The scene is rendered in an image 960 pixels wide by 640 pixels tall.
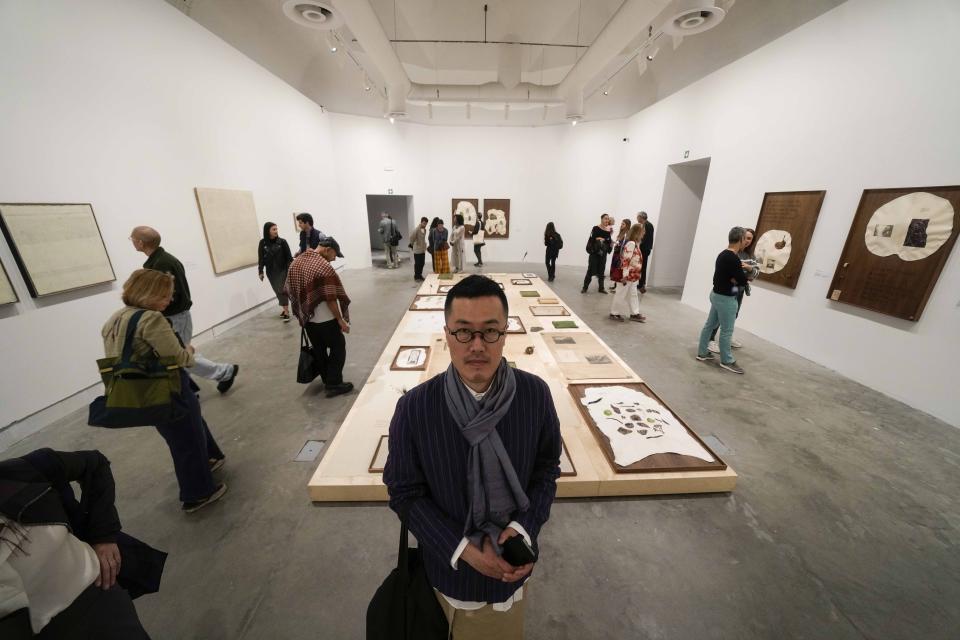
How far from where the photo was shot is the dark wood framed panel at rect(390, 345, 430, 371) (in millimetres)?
3670

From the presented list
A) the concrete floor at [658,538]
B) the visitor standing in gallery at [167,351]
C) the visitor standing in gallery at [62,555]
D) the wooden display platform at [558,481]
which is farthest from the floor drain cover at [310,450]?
the visitor standing in gallery at [62,555]

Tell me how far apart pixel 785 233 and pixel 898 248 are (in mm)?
1303

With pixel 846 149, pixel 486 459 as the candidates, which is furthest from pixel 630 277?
pixel 486 459

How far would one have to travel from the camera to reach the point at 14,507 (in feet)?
2.89

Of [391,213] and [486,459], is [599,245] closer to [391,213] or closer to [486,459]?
[486,459]

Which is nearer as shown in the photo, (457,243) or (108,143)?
(108,143)

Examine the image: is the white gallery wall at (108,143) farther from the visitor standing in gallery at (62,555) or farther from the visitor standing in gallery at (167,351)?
the visitor standing in gallery at (62,555)

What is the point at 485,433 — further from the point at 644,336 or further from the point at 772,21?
the point at 772,21

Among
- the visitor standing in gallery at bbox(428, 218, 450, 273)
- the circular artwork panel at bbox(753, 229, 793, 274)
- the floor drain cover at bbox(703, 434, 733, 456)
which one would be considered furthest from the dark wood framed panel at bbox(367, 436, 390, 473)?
the visitor standing in gallery at bbox(428, 218, 450, 273)

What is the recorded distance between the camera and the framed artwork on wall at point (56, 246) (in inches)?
114

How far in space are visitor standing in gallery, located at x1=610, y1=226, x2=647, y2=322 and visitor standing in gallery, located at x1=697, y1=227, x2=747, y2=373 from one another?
143 centimetres

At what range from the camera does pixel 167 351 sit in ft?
Answer: 6.04

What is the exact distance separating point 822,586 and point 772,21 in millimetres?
6736

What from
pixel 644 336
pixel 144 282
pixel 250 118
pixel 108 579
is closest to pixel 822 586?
pixel 108 579
